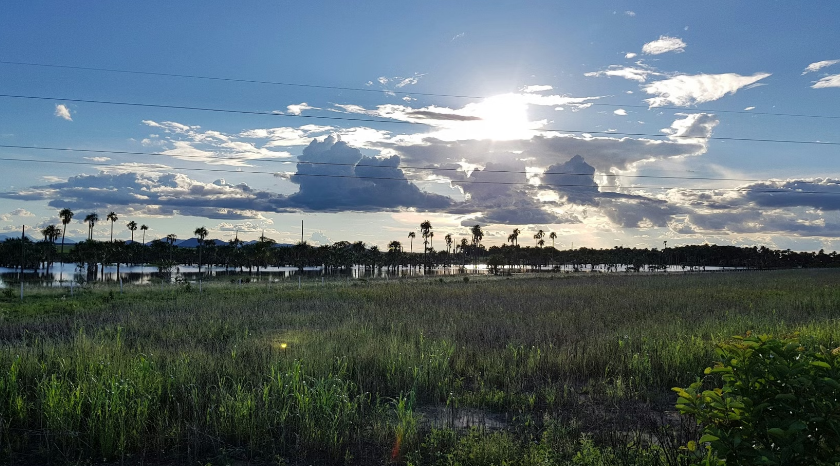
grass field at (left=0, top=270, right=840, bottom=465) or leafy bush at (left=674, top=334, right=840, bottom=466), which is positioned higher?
leafy bush at (left=674, top=334, right=840, bottom=466)

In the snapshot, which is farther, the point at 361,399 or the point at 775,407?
the point at 361,399

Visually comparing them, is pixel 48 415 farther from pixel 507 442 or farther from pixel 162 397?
pixel 507 442

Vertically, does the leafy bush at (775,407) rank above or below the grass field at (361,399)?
above

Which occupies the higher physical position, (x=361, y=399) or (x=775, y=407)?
(x=775, y=407)

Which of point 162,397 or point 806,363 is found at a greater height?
point 806,363

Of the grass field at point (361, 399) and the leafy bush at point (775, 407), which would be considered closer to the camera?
the leafy bush at point (775, 407)

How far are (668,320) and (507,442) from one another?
15645 millimetres

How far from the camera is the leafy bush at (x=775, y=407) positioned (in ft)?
11.8

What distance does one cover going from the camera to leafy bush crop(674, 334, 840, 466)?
3596 mm

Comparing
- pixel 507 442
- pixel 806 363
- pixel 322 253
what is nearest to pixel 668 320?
pixel 507 442

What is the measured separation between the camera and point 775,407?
3793mm

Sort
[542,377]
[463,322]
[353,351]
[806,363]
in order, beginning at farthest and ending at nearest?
[463,322] < [353,351] < [542,377] < [806,363]

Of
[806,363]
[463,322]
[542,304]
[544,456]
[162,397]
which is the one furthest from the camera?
[542,304]

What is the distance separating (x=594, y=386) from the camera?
10.4 metres
